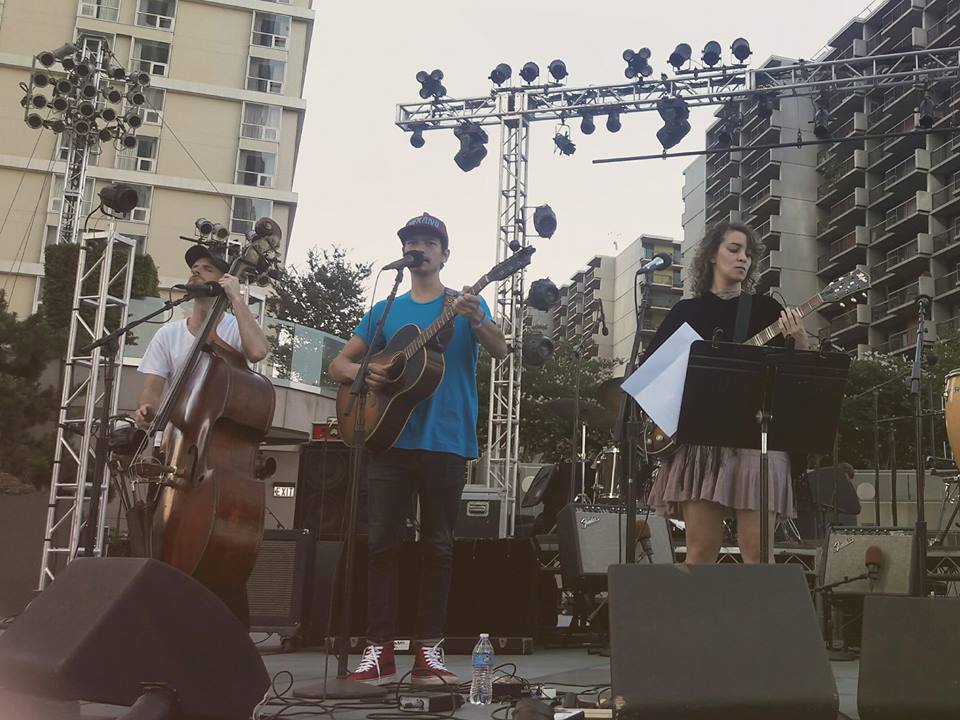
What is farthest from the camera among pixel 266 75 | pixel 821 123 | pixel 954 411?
pixel 266 75

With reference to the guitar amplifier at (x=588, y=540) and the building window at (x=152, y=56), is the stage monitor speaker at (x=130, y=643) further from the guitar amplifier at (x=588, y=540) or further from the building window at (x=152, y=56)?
the building window at (x=152, y=56)

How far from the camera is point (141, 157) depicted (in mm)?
32406

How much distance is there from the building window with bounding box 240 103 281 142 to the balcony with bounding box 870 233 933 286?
24737 millimetres

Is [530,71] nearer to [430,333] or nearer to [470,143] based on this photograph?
[470,143]

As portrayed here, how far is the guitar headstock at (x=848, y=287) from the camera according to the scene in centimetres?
368

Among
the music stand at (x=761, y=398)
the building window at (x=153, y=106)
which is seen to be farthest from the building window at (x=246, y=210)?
the music stand at (x=761, y=398)

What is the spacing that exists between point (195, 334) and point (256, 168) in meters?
30.2

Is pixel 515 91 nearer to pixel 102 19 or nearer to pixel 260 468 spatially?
pixel 260 468

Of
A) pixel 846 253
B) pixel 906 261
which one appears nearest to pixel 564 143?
pixel 906 261

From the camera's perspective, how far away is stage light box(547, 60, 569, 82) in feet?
46.0

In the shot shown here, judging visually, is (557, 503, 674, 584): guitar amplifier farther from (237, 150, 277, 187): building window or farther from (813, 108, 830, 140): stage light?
(237, 150, 277, 187): building window

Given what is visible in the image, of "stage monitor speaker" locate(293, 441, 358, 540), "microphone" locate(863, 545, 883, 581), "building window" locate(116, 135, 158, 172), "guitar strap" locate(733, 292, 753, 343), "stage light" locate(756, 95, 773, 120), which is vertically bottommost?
"microphone" locate(863, 545, 883, 581)

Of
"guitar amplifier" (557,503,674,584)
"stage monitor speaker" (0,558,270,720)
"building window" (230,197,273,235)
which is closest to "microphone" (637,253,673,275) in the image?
"guitar amplifier" (557,503,674,584)

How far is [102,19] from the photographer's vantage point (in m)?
32.9
